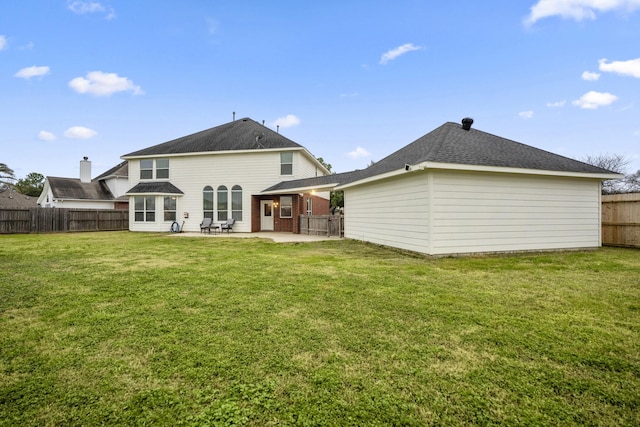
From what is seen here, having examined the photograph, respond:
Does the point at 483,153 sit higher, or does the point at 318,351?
the point at 483,153

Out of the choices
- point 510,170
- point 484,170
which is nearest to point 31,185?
point 484,170

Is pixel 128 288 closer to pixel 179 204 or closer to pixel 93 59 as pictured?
pixel 179 204

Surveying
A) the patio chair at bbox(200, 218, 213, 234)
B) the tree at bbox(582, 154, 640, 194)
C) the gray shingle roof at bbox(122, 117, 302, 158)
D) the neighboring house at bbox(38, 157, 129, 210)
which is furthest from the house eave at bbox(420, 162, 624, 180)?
the neighboring house at bbox(38, 157, 129, 210)

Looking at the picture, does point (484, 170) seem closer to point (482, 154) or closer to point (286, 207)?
point (482, 154)

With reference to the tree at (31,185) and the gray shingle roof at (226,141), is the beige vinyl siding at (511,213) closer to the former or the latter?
the gray shingle roof at (226,141)

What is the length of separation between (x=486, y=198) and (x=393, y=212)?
8.97 ft

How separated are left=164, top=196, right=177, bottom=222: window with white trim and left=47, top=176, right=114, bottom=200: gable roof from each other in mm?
12473

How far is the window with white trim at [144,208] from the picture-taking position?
18688 millimetres

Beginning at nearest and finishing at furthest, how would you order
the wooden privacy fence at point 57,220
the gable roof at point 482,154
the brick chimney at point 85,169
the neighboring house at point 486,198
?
the neighboring house at point 486,198, the gable roof at point 482,154, the wooden privacy fence at point 57,220, the brick chimney at point 85,169

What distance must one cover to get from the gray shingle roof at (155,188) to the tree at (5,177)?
36467 millimetres

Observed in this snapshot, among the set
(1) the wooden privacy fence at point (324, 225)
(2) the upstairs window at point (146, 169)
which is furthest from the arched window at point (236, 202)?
(2) the upstairs window at point (146, 169)

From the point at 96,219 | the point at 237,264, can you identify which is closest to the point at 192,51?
the point at 96,219

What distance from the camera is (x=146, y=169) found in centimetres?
1972

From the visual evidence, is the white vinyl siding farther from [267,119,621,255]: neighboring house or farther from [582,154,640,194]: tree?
[582,154,640,194]: tree
